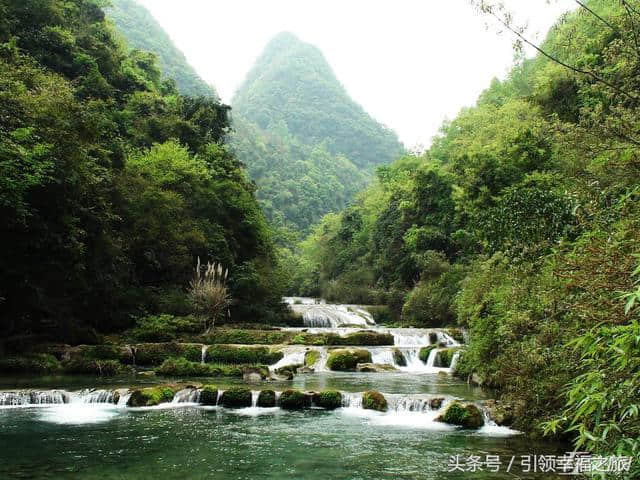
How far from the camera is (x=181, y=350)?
1834 cm

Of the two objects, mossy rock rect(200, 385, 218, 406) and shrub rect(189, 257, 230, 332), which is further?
shrub rect(189, 257, 230, 332)

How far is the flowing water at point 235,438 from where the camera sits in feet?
23.5

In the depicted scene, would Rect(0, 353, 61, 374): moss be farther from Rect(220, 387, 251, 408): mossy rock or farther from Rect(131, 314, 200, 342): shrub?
Rect(220, 387, 251, 408): mossy rock

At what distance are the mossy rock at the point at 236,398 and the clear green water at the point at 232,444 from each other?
0.47m

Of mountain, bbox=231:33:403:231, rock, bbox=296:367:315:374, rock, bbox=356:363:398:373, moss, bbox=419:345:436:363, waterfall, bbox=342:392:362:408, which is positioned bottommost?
rock, bbox=296:367:315:374

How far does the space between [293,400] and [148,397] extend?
321 cm

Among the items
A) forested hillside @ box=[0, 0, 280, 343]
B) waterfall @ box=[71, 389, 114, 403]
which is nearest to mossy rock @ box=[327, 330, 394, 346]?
forested hillside @ box=[0, 0, 280, 343]

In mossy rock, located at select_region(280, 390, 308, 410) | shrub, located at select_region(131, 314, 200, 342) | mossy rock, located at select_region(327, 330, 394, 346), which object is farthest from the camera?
mossy rock, located at select_region(327, 330, 394, 346)

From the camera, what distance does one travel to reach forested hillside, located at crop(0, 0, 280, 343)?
1527 cm

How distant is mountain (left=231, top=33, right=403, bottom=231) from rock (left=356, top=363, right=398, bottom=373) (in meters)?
49.5

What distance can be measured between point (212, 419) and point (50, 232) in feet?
28.0

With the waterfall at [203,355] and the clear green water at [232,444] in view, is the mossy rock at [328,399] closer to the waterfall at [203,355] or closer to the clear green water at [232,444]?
the clear green water at [232,444]

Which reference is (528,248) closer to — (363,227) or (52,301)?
(52,301)

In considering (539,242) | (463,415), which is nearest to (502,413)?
(463,415)
